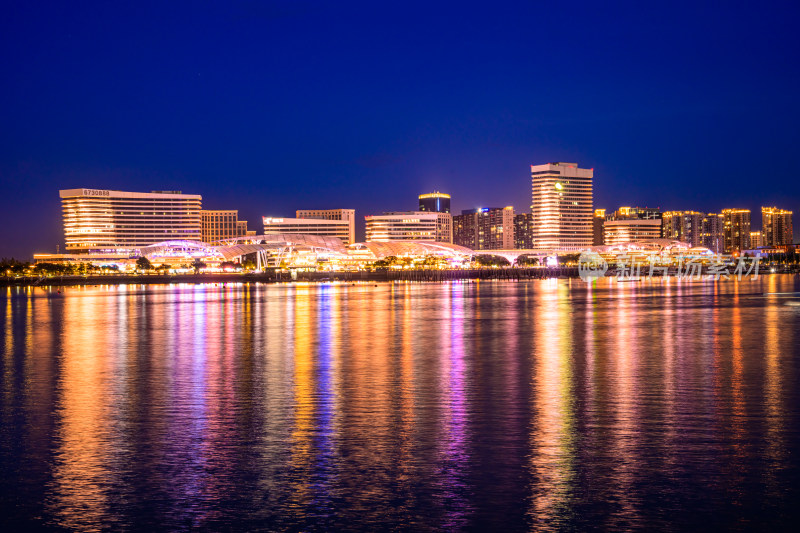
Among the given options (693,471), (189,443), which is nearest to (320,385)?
(189,443)

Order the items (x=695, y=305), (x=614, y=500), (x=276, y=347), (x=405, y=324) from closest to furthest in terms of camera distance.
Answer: (x=614, y=500), (x=276, y=347), (x=405, y=324), (x=695, y=305)

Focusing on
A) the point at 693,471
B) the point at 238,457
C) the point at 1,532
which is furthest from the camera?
the point at 238,457

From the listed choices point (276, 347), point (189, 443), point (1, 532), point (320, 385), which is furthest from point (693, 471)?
point (276, 347)

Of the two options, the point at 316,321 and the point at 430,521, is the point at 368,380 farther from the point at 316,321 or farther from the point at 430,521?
the point at 316,321

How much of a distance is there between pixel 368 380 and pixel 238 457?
884 centimetres

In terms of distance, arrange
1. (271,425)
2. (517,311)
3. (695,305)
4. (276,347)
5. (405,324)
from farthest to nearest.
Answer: (695,305) < (517,311) < (405,324) < (276,347) < (271,425)

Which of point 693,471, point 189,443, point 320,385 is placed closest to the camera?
point 693,471

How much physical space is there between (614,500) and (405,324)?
32182mm

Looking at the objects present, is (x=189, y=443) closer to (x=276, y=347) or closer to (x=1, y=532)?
(x=1, y=532)

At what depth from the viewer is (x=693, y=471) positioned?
37.8 ft

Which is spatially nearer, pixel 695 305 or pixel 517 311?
pixel 517 311

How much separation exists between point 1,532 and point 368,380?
41.4 feet

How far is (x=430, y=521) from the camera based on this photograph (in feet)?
31.3

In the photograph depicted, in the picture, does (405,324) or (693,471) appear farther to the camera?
→ (405,324)
